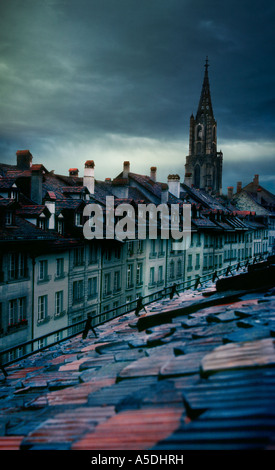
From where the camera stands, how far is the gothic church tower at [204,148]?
14225 cm

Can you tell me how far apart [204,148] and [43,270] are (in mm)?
131110

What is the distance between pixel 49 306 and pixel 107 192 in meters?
18.5

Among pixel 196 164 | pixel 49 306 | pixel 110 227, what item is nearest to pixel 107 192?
pixel 110 227

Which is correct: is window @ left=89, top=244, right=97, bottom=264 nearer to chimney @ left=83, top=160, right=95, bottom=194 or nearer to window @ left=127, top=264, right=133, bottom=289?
window @ left=127, top=264, right=133, bottom=289

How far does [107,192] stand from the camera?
134 feet

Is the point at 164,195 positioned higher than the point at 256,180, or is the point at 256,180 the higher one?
the point at 256,180

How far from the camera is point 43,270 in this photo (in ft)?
82.5

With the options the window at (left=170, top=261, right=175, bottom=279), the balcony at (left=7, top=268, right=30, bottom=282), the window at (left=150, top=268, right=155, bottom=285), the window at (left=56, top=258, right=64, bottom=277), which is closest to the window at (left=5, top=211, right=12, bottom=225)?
the balcony at (left=7, top=268, right=30, bottom=282)

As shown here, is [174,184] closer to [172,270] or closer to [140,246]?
[172,270]

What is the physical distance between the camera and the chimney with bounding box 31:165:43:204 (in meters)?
26.6

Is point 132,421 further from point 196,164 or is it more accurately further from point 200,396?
point 196,164

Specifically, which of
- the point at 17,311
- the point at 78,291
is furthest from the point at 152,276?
the point at 17,311

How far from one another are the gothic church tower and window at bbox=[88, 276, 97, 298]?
11546 cm

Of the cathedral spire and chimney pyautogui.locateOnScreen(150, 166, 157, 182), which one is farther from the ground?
the cathedral spire
